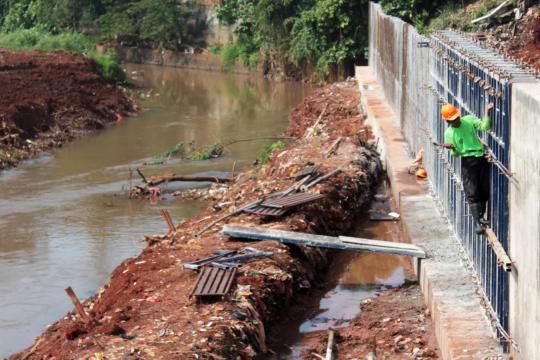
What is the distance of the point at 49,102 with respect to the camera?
3059 centimetres

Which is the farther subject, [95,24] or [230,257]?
[95,24]

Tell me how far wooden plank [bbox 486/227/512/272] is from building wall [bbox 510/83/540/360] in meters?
0.07

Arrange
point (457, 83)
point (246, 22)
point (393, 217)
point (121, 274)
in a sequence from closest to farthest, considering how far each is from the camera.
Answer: point (457, 83) → point (121, 274) → point (393, 217) → point (246, 22)

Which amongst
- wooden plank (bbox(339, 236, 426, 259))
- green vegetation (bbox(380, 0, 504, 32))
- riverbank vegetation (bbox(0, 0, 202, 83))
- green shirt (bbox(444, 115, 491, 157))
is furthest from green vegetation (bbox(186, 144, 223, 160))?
riverbank vegetation (bbox(0, 0, 202, 83))

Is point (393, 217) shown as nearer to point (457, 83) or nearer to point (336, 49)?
point (457, 83)

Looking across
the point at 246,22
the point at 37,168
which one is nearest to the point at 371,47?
the point at 37,168

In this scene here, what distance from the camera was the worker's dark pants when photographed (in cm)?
955

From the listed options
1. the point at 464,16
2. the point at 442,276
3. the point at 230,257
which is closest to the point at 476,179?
the point at 442,276

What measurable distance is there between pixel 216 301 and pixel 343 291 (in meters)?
2.33

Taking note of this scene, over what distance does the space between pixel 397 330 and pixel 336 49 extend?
88.8 feet

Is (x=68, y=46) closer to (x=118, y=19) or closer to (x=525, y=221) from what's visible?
(x=118, y=19)

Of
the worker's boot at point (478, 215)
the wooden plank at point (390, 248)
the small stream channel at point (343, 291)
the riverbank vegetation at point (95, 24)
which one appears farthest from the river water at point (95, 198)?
the riverbank vegetation at point (95, 24)

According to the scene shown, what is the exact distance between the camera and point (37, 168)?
24172 mm

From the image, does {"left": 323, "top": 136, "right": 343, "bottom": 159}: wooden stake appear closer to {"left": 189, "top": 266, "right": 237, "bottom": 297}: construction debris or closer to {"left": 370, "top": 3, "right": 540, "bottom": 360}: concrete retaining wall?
{"left": 189, "top": 266, "right": 237, "bottom": 297}: construction debris
